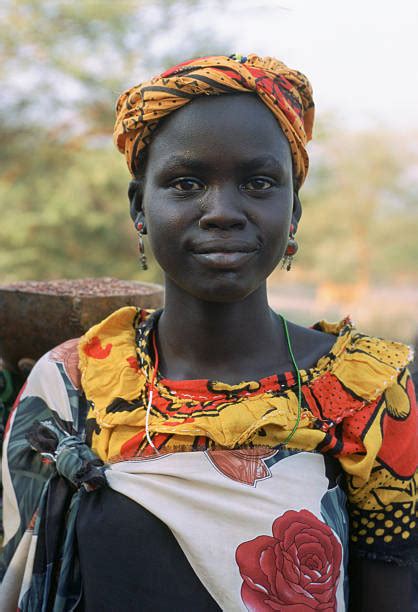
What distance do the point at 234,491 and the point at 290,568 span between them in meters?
0.18

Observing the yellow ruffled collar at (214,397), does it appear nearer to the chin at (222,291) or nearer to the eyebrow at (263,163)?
the chin at (222,291)

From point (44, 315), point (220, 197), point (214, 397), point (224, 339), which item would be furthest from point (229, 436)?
point (44, 315)

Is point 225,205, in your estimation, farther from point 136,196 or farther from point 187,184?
point 136,196

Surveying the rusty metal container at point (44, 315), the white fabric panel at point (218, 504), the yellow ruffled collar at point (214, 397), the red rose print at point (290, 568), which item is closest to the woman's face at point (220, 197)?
the yellow ruffled collar at point (214, 397)

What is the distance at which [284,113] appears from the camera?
1364mm

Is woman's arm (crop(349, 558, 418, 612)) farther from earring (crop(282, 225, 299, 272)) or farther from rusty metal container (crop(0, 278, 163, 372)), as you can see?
rusty metal container (crop(0, 278, 163, 372))

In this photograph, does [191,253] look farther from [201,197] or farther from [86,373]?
[86,373]

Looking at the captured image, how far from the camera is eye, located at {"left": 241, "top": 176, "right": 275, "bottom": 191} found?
1342mm

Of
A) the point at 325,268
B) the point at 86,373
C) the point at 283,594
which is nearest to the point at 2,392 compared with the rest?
the point at 86,373

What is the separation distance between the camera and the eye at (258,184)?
1.34 m

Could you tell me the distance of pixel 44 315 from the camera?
192 centimetres

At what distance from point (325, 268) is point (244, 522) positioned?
10.3 meters

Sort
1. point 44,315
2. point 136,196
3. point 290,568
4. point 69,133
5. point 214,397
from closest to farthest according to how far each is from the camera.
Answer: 1. point 290,568
2. point 214,397
3. point 136,196
4. point 44,315
5. point 69,133

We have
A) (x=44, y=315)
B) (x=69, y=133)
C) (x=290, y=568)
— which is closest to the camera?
(x=290, y=568)
